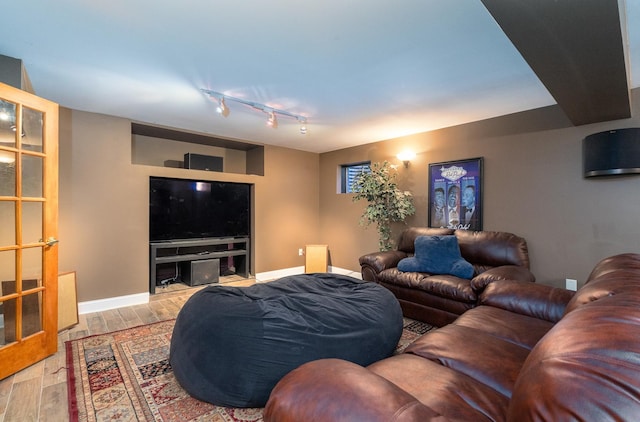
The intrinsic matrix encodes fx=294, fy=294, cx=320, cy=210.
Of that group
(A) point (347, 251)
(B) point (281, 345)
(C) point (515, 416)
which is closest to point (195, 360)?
(B) point (281, 345)

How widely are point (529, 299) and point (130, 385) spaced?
2811 millimetres

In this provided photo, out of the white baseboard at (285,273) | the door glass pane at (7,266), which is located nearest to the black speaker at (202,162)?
the white baseboard at (285,273)

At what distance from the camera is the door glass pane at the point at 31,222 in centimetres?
228

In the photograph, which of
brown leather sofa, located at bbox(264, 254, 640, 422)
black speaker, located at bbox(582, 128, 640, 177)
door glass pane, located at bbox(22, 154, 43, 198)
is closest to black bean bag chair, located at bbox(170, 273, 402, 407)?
brown leather sofa, located at bbox(264, 254, 640, 422)

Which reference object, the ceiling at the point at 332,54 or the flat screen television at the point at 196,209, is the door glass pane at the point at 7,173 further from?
the flat screen television at the point at 196,209

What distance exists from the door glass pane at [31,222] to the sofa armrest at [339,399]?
253cm

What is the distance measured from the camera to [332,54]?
2.17 metres

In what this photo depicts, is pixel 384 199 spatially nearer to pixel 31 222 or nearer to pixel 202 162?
pixel 202 162

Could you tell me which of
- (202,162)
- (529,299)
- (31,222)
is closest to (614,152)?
(529,299)

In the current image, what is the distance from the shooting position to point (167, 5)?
1.66 m

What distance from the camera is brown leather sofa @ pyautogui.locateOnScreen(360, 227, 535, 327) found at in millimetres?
2789

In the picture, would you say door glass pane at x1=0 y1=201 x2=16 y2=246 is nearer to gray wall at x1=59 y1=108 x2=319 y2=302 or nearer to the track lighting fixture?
gray wall at x1=59 y1=108 x2=319 y2=302

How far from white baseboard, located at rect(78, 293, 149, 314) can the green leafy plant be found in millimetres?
3244

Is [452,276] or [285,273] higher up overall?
[452,276]
